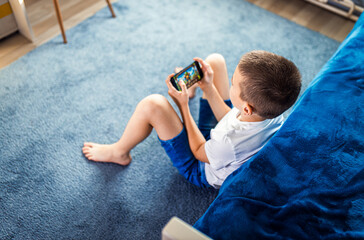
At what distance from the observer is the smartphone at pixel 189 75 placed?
1.13 meters

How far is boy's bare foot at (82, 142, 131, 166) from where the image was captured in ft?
4.47

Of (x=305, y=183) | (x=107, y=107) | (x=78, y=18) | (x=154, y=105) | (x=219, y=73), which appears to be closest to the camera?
(x=305, y=183)

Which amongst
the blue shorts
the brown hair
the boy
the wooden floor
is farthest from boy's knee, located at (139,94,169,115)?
the wooden floor

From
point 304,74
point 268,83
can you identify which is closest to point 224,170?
point 268,83

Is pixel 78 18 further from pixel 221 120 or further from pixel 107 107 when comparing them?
pixel 221 120

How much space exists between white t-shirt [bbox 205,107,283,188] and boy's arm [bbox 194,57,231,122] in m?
0.17

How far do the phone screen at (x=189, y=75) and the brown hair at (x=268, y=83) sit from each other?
0.27 m

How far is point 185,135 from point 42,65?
1.06 metres

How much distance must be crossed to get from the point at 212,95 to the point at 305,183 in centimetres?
51

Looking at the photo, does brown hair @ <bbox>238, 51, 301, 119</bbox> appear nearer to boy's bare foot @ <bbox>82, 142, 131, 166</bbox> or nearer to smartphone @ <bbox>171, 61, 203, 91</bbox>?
smartphone @ <bbox>171, 61, 203, 91</bbox>

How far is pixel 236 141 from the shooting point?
965 millimetres

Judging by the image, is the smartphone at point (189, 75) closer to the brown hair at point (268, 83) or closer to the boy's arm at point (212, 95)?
the boy's arm at point (212, 95)

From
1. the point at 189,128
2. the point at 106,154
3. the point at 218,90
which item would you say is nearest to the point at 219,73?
the point at 218,90

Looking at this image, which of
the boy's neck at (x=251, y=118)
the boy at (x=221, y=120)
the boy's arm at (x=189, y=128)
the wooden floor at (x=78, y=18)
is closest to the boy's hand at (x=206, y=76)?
the boy at (x=221, y=120)
